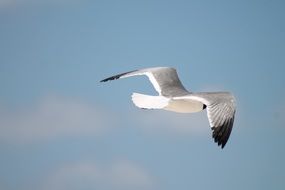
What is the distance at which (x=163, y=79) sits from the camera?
6625 millimetres

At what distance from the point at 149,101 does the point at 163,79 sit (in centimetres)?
94

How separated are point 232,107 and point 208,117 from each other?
344mm

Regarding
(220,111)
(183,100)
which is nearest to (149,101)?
(183,100)

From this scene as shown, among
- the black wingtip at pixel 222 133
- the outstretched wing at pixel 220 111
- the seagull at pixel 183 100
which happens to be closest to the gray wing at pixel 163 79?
the seagull at pixel 183 100

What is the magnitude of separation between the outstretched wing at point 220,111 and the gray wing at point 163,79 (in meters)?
0.63

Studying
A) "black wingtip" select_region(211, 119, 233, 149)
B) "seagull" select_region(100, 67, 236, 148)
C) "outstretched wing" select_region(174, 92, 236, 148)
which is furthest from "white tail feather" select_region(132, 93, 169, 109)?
"black wingtip" select_region(211, 119, 233, 149)

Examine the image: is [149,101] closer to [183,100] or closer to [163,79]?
[183,100]

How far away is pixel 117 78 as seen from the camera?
6.64 meters

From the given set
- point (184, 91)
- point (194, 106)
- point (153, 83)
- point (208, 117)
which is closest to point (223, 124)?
point (208, 117)

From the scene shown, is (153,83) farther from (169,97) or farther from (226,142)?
(226,142)

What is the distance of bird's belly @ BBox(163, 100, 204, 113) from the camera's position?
18.7 feet

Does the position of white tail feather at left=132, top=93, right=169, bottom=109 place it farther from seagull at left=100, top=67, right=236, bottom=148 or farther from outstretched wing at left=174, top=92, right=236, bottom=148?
outstretched wing at left=174, top=92, right=236, bottom=148

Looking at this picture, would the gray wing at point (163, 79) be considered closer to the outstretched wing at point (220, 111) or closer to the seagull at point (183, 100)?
the seagull at point (183, 100)

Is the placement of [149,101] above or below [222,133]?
above
